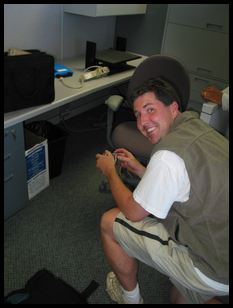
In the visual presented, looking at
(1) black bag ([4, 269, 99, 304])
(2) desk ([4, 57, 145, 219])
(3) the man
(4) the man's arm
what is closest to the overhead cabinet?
(2) desk ([4, 57, 145, 219])

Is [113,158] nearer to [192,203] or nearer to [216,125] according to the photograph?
[192,203]

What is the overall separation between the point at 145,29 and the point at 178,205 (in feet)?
7.51

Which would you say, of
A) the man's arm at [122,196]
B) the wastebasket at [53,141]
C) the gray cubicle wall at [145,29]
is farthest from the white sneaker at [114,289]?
the gray cubicle wall at [145,29]

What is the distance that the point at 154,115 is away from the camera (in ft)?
3.67

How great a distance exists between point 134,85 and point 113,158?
690 millimetres

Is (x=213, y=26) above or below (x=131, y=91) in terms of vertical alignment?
above

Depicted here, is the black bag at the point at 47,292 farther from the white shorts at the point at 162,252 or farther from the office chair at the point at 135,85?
the office chair at the point at 135,85

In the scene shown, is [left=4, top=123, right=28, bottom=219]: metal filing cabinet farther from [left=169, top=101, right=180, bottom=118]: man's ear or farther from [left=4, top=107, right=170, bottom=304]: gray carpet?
[left=169, top=101, right=180, bottom=118]: man's ear

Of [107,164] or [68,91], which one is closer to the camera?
[107,164]

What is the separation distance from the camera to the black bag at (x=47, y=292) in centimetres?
120

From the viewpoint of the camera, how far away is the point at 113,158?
4.23ft

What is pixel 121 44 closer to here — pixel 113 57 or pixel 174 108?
pixel 113 57

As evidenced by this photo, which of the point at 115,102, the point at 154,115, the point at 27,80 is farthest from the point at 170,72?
the point at 27,80

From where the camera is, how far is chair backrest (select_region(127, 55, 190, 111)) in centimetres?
169
